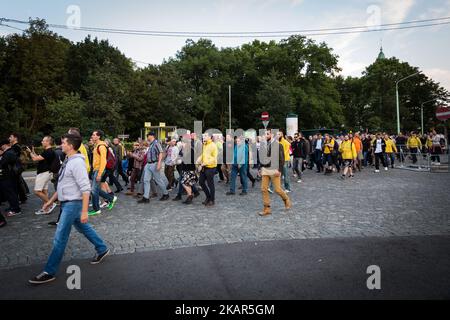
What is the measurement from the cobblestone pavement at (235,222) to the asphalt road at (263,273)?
1.74 feet

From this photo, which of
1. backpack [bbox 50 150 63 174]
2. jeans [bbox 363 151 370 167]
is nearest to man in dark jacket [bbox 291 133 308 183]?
jeans [bbox 363 151 370 167]

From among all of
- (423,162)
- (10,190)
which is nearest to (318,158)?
(423,162)

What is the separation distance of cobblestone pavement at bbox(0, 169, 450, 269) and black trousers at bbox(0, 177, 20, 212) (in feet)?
1.52

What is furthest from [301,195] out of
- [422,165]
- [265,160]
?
[422,165]

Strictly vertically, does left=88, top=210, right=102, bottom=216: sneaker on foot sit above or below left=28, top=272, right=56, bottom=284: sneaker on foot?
above

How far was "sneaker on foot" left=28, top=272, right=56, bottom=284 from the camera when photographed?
411 centimetres

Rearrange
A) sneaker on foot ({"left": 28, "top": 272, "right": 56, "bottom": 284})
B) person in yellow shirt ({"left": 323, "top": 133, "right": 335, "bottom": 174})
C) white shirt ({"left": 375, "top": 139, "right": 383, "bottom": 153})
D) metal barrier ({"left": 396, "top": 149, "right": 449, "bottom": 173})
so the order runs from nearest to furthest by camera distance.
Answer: sneaker on foot ({"left": 28, "top": 272, "right": 56, "bottom": 284}), person in yellow shirt ({"left": 323, "top": 133, "right": 335, "bottom": 174}), metal barrier ({"left": 396, "top": 149, "right": 449, "bottom": 173}), white shirt ({"left": 375, "top": 139, "right": 383, "bottom": 153})

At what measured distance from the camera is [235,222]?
7070 millimetres

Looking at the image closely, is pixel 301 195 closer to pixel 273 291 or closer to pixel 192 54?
pixel 273 291

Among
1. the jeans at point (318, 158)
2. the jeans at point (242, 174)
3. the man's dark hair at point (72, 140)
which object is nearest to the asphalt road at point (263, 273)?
the man's dark hair at point (72, 140)

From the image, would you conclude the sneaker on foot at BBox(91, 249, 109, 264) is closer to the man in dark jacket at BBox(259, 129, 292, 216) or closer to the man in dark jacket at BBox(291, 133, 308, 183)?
the man in dark jacket at BBox(259, 129, 292, 216)

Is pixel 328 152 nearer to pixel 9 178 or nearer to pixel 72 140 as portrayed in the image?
pixel 9 178

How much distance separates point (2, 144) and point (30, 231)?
3.31m

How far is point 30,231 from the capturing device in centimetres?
674
